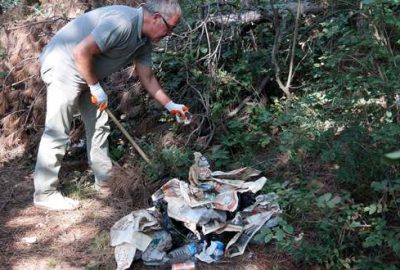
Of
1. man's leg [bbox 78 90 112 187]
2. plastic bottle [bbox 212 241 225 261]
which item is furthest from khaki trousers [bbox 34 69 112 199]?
plastic bottle [bbox 212 241 225 261]

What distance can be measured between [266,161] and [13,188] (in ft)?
6.86

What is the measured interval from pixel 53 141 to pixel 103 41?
33.8 inches

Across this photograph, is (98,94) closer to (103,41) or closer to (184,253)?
→ (103,41)

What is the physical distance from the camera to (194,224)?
2838 millimetres

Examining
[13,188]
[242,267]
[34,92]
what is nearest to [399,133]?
[242,267]

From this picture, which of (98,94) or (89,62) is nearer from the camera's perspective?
(89,62)

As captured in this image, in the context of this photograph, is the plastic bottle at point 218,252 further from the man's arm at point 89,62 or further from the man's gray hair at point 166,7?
the man's gray hair at point 166,7

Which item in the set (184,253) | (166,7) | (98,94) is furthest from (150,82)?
(184,253)

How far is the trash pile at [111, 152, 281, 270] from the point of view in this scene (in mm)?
2791

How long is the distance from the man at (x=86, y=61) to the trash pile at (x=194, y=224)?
2.64 ft

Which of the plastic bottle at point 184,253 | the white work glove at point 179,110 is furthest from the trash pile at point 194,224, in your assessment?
the white work glove at point 179,110

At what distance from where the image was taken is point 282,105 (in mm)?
4266

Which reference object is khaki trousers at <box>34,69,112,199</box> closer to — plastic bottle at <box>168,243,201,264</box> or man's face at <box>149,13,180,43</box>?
man's face at <box>149,13,180,43</box>

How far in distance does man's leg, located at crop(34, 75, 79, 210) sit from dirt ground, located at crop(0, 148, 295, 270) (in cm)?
13
